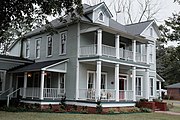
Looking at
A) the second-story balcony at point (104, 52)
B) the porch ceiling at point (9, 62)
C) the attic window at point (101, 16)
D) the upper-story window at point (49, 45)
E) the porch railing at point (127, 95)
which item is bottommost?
the porch railing at point (127, 95)

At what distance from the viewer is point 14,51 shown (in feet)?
95.1

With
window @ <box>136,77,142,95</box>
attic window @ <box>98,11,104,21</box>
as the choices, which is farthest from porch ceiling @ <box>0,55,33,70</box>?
window @ <box>136,77,142,95</box>

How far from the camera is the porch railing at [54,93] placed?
1894 centimetres

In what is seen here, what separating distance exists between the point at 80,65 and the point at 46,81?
3985mm

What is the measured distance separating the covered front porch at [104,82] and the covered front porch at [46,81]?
1.74 m

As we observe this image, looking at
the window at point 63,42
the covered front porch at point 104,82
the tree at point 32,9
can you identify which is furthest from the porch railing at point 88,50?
the tree at point 32,9

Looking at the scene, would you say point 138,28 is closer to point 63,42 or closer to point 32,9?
point 63,42

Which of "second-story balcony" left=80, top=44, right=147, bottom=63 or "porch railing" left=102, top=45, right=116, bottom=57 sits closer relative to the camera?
"second-story balcony" left=80, top=44, right=147, bottom=63

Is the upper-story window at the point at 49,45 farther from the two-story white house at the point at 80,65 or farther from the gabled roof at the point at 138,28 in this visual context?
the gabled roof at the point at 138,28

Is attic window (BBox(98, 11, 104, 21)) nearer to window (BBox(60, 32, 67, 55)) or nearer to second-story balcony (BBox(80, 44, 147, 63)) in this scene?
second-story balcony (BBox(80, 44, 147, 63))

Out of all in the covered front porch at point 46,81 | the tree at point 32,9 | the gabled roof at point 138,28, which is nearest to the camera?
the tree at point 32,9

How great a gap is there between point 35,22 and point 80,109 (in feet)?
23.9

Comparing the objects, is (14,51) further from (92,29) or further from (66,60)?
(92,29)

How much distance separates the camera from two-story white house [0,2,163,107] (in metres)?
18.4
